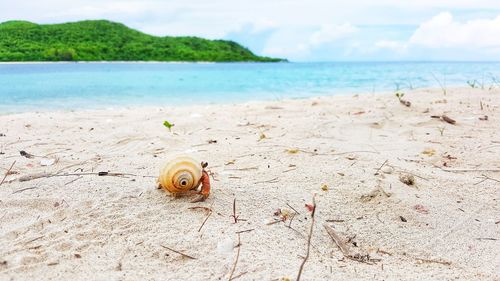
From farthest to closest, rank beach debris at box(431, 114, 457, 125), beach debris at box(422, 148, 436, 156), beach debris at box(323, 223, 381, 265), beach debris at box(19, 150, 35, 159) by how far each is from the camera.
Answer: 1. beach debris at box(431, 114, 457, 125)
2. beach debris at box(422, 148, 436, 156)
3. beach debris at box(19, 150, 35, 159)
4. beach debris at box(323, 223, 381, 265)

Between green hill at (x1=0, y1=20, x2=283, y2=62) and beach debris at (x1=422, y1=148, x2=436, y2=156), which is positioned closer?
beach debris at (x1=422, y1=148, x2=436, y2=156)

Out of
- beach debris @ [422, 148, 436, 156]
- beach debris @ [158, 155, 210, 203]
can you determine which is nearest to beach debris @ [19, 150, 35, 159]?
beach debris @ [158, 155, 210, 203]

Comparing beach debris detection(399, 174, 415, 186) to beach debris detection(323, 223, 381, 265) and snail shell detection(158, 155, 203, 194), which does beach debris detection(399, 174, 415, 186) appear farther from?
snail shell detection(158, 155, 203, 194)

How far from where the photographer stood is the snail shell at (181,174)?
8.32ft

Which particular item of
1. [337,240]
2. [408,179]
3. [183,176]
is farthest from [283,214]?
[408,179]

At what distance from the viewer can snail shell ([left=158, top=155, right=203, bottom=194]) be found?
2.54m

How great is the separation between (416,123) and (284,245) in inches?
145

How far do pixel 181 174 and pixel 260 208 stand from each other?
21.9 inches

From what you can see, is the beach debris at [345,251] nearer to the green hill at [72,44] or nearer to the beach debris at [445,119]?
the beach debris at [445,119]

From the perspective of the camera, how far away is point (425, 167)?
11.6 feet

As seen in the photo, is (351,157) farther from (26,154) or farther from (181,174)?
(26,154)

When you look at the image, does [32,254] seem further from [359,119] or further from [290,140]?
[359,119]

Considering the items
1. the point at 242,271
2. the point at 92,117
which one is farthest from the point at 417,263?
the point at 92,117

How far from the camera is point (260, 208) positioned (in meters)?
2.67
